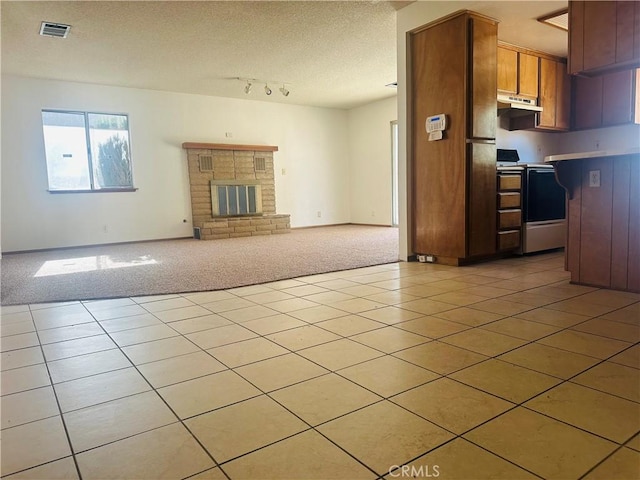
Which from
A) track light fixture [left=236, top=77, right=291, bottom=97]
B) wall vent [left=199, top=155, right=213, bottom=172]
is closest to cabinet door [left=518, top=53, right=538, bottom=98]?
track light fixture [left=236, top=77, right=291, bottom=97]

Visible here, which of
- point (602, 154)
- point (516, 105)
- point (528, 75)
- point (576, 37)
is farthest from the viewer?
point (528, 75)

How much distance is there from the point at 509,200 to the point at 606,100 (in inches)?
74.8

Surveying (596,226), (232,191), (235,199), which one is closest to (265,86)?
(232,191)

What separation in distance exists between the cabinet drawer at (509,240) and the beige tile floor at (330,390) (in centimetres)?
146

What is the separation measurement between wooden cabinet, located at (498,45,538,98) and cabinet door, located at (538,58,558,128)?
133 millimetres

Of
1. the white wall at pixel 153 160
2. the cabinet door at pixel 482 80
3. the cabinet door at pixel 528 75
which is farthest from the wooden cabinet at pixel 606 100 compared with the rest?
the white wall at pixel 153 160

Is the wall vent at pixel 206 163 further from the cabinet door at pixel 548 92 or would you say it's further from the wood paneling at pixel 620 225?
the wood paneling at pixel 620 225

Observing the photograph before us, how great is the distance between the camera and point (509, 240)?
4332 millimetres

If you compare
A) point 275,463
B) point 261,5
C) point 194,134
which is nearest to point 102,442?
point 275,463

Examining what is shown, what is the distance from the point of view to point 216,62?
5.82m

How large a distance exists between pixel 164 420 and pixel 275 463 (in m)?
0.46

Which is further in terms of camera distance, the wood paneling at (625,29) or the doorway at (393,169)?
the doorway at (393,169)

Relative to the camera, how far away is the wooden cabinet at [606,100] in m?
4.61

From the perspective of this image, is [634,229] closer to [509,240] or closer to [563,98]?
[509,240]
